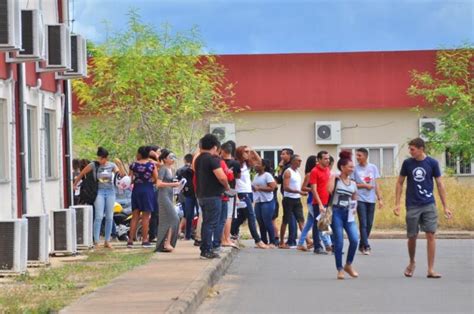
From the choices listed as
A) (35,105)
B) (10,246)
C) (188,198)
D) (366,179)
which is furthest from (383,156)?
(10,246)

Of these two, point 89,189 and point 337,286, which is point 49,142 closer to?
point 89,189

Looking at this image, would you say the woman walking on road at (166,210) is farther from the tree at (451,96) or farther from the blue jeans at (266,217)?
the tree at (451,96)

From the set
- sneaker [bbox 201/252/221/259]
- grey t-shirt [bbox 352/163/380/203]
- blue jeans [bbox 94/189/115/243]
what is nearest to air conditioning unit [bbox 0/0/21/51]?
sneaker [bbox 201/252/221/259]

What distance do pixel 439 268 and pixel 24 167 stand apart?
21.2 ft

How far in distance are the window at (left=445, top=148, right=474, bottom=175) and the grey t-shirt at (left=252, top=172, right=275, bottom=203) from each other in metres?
20.6

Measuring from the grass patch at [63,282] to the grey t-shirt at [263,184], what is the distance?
3.52m

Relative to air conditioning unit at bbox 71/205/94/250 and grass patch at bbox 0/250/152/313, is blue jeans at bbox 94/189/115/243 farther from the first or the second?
grass patch at bbox 0/250/152/313

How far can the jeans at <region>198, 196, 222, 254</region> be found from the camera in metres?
17.6

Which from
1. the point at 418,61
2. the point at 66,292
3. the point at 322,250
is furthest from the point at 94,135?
the point at 66,292

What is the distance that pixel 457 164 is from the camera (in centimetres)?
4453

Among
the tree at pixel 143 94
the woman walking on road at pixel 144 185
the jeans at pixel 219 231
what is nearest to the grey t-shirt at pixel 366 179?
the jeans at pixel 219 231

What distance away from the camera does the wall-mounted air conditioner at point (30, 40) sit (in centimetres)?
1720

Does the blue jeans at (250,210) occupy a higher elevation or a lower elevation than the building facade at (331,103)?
lower

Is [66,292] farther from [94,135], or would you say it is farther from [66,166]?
[94,135]
